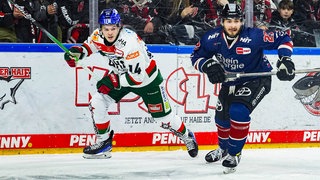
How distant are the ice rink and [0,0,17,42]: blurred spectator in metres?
1.03

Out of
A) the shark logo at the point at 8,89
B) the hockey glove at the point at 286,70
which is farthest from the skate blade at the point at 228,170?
the shark logo at the point at 8,89

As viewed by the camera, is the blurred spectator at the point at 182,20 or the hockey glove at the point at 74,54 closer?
the hockey glove at the point at 74,54

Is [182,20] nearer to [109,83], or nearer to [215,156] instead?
[109,83]

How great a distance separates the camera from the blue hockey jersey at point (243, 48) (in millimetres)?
5426

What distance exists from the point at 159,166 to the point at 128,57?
0.89m

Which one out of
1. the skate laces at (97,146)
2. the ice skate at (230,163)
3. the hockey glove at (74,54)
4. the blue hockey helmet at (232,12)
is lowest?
the skate laces at (97,146)

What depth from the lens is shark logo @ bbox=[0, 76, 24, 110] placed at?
631 cm

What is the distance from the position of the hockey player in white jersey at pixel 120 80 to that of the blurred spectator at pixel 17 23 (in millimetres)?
653

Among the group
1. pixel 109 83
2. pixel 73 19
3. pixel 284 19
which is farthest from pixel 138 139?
pixel 284 19

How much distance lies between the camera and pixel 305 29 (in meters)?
7.19

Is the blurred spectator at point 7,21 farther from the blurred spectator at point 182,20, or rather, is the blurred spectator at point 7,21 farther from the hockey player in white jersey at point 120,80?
the blurred spectator at point 182,20

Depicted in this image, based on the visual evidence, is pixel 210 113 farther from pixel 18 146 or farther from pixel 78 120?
pixel 18 146

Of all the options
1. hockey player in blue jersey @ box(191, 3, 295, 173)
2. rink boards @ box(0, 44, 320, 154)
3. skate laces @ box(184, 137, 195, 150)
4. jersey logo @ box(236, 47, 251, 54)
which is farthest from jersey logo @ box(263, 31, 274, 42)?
rink boards @ box(0, 44, 320, 154)

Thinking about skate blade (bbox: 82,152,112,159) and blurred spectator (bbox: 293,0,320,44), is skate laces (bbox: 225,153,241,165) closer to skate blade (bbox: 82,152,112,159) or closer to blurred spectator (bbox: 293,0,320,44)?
skate blade (bbox: 82,152,112,159)
